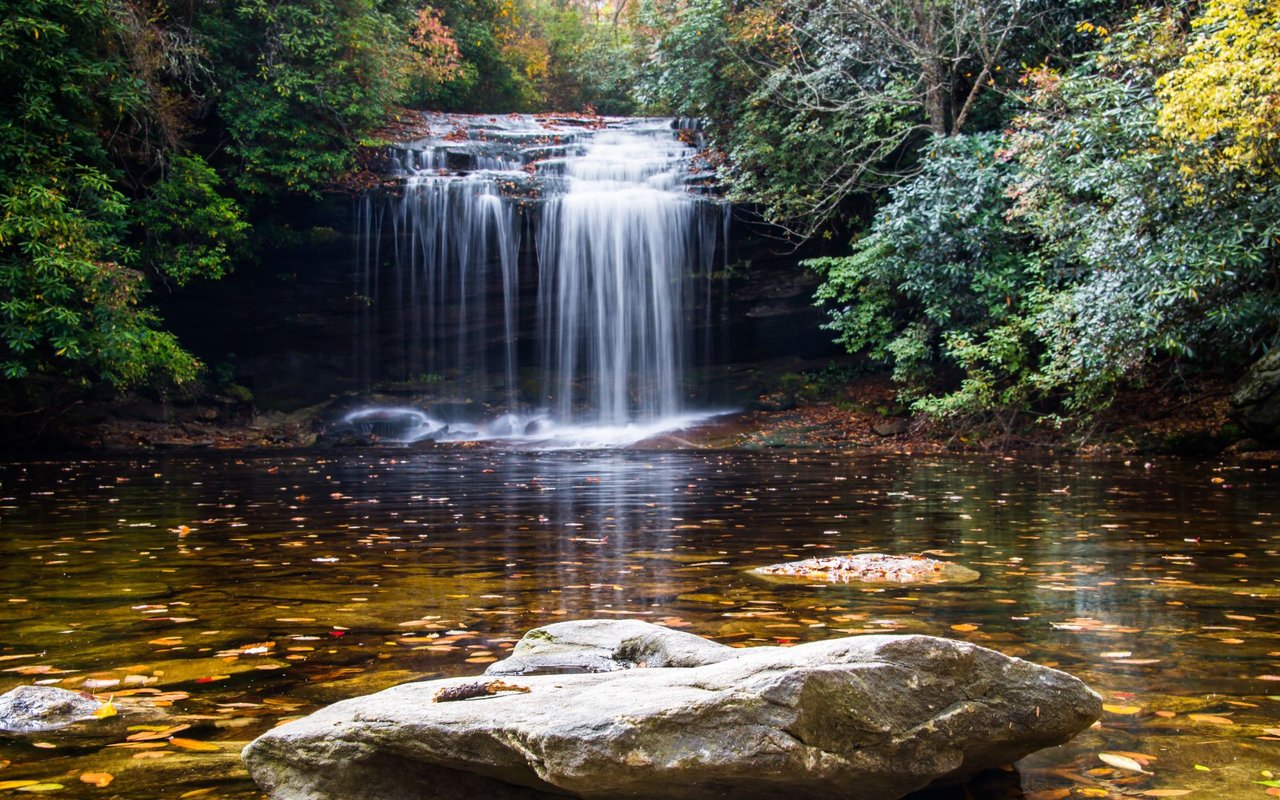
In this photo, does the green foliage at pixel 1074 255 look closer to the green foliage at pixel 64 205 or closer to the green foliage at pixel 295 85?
the green foliage at pixel 295 85

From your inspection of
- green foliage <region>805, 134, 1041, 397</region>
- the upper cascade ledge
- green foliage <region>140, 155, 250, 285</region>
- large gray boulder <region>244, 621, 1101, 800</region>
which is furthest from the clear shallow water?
the upper cascade ledge

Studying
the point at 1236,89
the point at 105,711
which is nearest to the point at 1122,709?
the point at 105,711

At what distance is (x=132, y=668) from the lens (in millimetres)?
3814

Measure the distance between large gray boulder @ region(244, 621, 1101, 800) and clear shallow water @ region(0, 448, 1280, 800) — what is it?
0.28 m

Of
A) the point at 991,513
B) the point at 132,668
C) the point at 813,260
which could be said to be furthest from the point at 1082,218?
the point at 132,668

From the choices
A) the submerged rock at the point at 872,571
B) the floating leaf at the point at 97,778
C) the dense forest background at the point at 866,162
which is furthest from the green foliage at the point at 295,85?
the floating leaf at the point at 97,778

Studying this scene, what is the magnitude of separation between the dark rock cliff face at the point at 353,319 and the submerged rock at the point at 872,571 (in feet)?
55.9

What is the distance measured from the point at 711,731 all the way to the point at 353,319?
→ 71.9 feet

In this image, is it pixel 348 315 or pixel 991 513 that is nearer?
pixel 991 513

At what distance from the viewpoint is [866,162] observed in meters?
19.2

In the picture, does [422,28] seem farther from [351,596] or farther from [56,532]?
[351,596]

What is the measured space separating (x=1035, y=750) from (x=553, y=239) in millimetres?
20055

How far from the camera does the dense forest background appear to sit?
13273mm

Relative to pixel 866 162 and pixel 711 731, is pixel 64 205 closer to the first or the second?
pixel 866 162
